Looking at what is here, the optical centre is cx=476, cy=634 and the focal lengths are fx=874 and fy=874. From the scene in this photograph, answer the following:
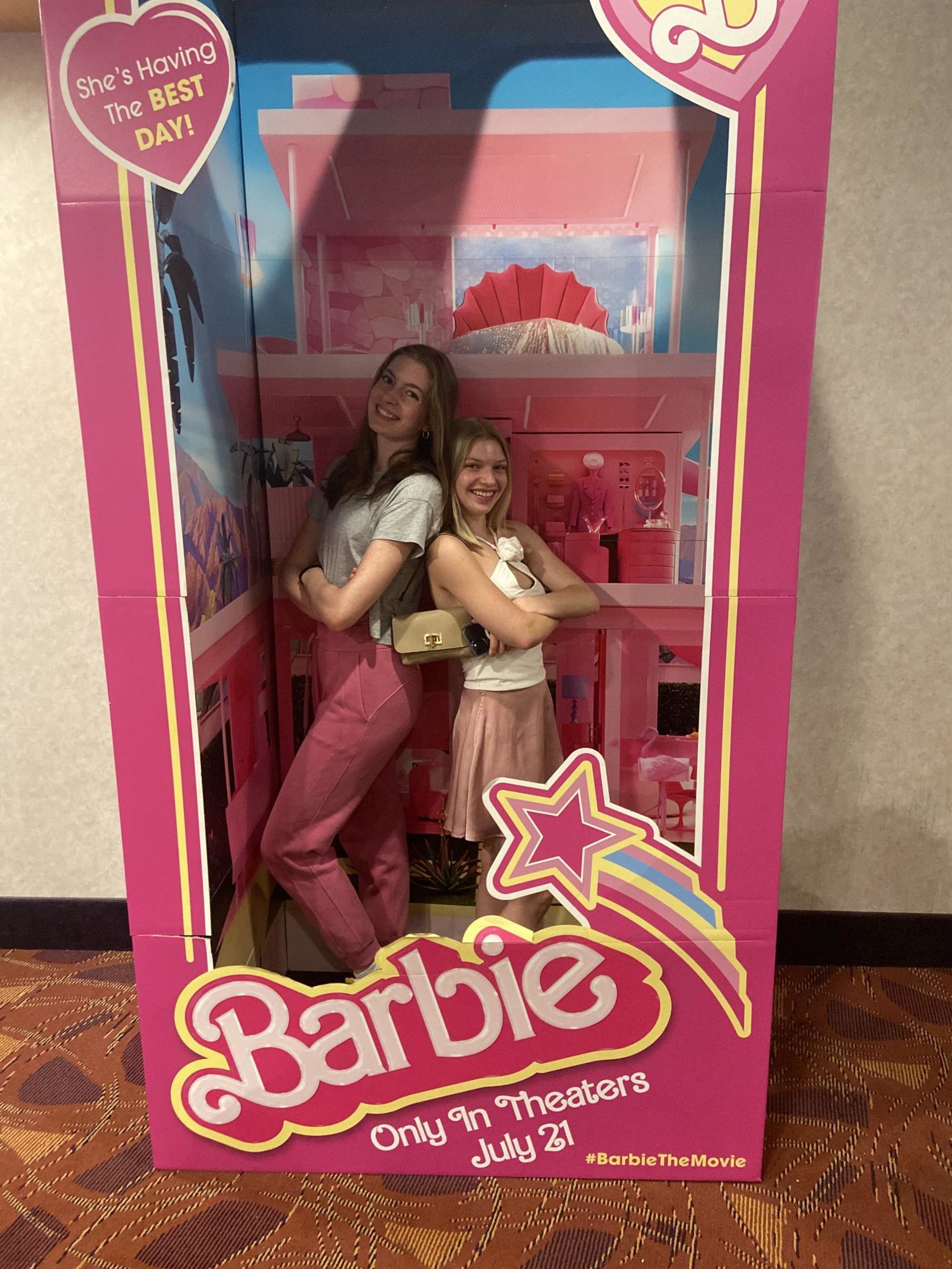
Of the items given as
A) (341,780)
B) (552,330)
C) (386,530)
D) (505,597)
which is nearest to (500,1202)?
(341,780)

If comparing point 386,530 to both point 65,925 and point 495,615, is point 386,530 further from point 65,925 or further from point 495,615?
point 65,925

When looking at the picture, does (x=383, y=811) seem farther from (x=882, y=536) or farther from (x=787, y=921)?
(x=882, y=536)

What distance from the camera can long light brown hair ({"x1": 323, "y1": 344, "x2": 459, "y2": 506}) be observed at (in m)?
1.46

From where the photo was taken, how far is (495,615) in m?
1.44

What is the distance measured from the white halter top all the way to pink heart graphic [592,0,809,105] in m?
0.71

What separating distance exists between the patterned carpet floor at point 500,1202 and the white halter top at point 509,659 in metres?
0.85

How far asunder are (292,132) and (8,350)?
35.1 inches

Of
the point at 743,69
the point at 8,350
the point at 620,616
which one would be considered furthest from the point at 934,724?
the point at 8,350

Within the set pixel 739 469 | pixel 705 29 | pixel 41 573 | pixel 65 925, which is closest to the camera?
pixel 705 29

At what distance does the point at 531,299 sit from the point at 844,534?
36.4 inches

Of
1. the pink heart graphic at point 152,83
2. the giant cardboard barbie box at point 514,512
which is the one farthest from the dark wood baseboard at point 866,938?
the pink heart graphic at point 152,83

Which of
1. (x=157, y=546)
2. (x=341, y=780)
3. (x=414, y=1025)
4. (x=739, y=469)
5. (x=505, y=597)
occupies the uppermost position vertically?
(x=739, y=469)

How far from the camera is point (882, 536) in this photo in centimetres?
193

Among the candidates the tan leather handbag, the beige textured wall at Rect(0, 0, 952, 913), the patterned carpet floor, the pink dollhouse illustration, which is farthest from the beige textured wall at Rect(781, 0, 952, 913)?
the tan leather handbag
